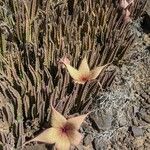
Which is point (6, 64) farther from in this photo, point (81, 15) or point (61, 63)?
point (81, 15)

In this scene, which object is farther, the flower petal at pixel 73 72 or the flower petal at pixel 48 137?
the flower petal at pixel 73 72

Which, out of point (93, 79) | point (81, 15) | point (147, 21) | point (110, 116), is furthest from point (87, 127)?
point (147, 21)

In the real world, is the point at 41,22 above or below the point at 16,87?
above

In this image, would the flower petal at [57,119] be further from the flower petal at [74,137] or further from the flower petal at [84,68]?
the flower petal at [84,68]

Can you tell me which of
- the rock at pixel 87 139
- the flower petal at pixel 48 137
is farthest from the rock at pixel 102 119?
the flower petal at pixel 48 137

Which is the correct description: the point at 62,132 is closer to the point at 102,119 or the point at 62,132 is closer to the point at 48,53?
the point at 102,119

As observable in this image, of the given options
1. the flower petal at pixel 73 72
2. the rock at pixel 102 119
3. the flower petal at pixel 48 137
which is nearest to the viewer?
the flower petal at pixel 48 137
